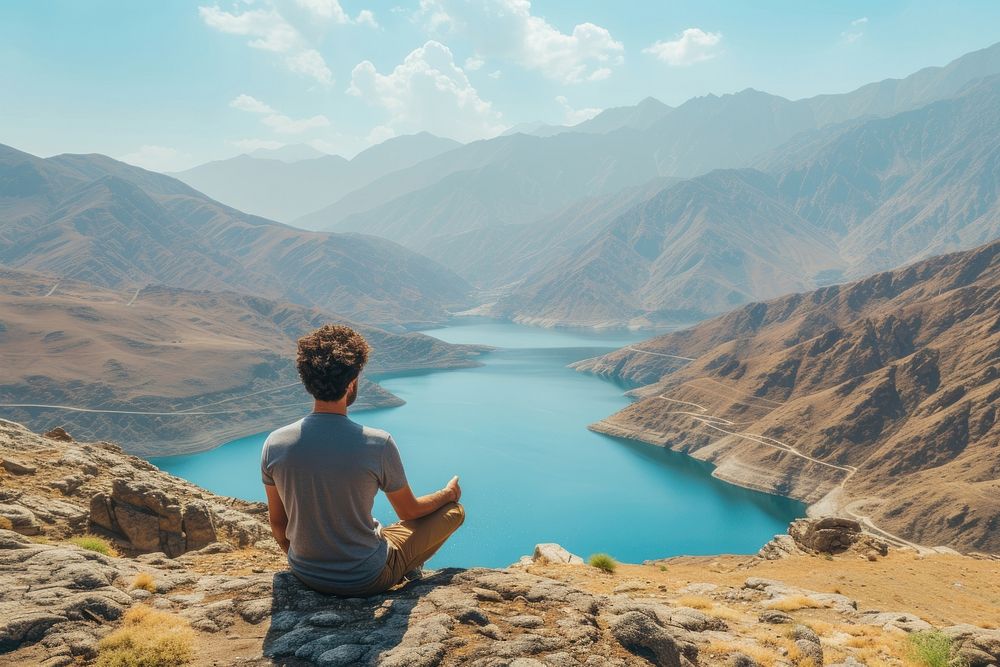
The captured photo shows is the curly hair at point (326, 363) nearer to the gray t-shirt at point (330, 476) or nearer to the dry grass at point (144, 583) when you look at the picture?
the gray t-shirt at point (330, 476)

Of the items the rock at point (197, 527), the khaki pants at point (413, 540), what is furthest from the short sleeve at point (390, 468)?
the rock at point (197, 527)

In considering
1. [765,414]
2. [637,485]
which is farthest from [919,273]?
[637,485]

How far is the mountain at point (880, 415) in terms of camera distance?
80.6 metres

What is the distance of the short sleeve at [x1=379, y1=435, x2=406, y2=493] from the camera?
5793mm

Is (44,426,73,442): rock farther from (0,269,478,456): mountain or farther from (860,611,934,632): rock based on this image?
(0,269,478,456): mountain

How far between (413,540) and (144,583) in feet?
10.6

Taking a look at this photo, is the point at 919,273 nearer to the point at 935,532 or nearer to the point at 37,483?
the point at 935,532

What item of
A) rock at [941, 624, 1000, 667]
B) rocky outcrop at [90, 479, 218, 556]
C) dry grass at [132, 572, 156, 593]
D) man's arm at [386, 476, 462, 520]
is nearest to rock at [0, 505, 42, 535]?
rocky outcrop at [90, 479, 218, 556]

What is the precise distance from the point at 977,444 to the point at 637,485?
4769 cm

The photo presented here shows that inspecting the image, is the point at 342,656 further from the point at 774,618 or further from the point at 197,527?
the point at 197,527

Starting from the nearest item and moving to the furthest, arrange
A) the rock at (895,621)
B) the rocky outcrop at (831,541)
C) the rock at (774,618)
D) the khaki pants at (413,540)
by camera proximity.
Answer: the khaki pants at (413,540) → the rock at (774,618) → the rock at (895,621) → the rocky outcrop at (831,541)

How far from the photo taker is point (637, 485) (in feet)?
341

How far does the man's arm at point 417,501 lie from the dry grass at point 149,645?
205 cm

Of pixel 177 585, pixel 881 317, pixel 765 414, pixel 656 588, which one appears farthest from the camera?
pixel 881 317
